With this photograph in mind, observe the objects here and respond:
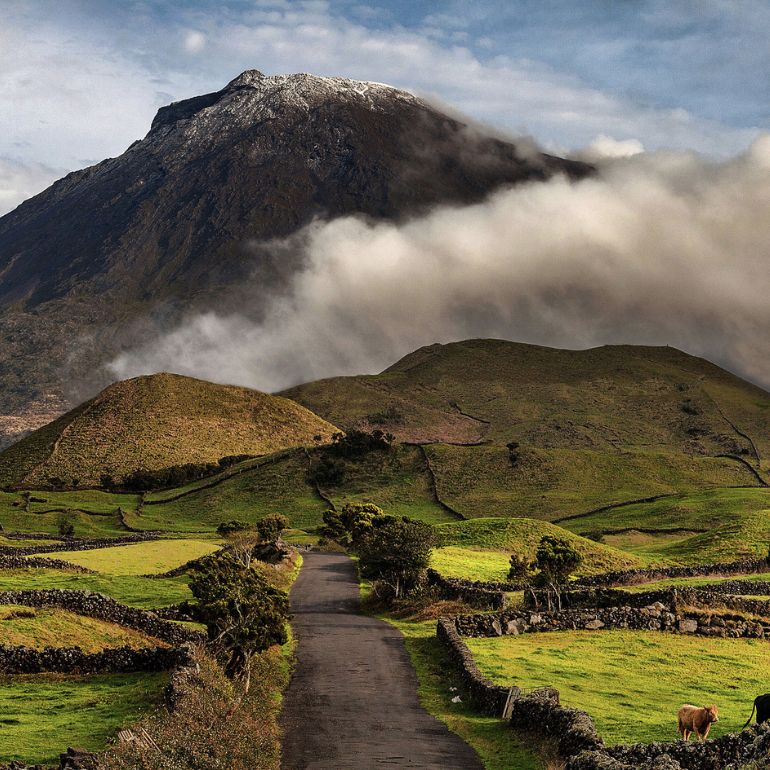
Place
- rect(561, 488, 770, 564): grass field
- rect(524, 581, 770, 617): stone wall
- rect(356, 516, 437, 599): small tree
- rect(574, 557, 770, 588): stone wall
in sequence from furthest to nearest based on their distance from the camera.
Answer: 1. rect(561, 488, 770, 564): grass field
2. rect(574, 557, 770, 588): stone wall
3. rect(356, 516, 437, 599): small tree
4. rect(524, 581, 770, 617): stone wall

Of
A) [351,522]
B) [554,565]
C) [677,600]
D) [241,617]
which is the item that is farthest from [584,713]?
[351,522]

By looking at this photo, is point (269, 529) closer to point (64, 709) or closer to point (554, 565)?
point (554, 565)

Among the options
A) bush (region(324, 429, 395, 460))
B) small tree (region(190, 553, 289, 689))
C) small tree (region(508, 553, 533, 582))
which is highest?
bush (region(324, 429, 395, 460))

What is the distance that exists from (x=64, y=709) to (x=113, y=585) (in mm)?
32806

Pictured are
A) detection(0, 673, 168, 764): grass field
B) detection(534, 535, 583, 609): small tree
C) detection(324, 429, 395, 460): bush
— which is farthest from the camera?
detection(324, 429, 395, 460): bush

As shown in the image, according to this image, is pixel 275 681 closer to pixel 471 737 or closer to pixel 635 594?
pixel 471 737

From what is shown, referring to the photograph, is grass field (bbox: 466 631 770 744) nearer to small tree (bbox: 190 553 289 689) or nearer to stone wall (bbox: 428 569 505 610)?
small tree (bbox: 190 553 289 689)

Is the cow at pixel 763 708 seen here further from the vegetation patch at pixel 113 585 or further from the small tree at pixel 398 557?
the small tree at pixel 398 557

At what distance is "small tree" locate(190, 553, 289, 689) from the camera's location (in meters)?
31.8

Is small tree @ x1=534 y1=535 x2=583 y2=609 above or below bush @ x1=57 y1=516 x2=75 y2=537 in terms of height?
above

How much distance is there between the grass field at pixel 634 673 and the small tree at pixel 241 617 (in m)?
8.95

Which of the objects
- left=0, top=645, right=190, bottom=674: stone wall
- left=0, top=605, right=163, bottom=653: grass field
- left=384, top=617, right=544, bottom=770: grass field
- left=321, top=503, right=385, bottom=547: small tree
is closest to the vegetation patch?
left=0, top=605, right=163, bottom=653: grass field

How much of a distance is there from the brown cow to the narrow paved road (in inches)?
219

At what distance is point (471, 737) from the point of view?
27922mm
